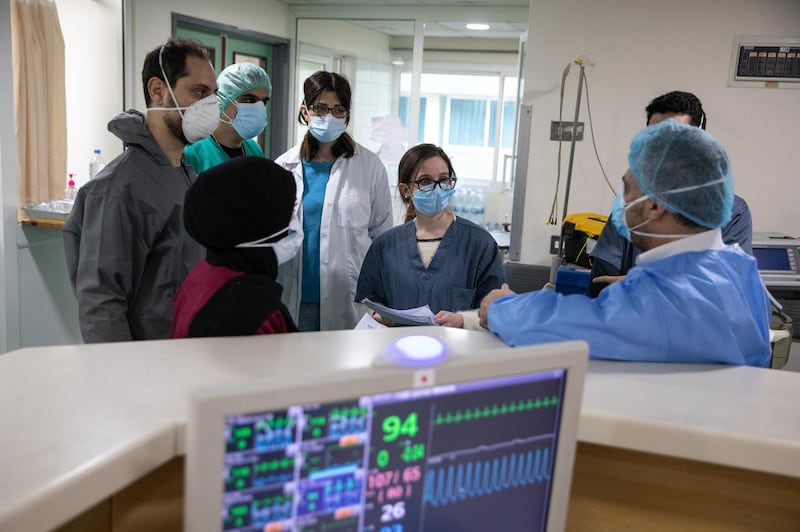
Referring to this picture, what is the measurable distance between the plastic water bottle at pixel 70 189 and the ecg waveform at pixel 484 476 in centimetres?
333

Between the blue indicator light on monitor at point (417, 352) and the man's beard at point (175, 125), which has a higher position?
the man's beard at point (175, 125)

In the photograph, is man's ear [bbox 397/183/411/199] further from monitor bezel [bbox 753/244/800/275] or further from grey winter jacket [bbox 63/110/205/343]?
monitor bezel [bbox 753/244/800/275]

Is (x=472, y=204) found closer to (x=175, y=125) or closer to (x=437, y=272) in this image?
(x=437, y=272)

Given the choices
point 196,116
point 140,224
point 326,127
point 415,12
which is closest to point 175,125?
point 196,116

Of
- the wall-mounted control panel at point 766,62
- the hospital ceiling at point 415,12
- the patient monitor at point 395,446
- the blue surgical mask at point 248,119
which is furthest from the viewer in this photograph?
the hospital ceiling at point 415,12

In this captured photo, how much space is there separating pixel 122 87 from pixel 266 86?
1901 mm

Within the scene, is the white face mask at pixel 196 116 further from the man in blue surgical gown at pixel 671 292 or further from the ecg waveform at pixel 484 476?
the ecg waveform at pixel 484 476

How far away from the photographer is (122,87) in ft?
13.0

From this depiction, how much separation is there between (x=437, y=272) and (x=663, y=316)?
96cm

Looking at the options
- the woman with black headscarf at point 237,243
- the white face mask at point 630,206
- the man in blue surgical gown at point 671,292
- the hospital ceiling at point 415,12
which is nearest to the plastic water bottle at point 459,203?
the hospital ceiling at point 415,12

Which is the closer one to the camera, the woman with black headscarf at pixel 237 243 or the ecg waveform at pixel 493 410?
the ecg waveform at pixel 493 410

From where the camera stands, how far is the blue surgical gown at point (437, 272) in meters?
2.00

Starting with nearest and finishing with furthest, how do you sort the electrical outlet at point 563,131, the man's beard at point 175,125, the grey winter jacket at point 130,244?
1. the grey winter jacket at point 130,244
2. the man's beard at point 175,125
3. the electrical outlet at point 563,131

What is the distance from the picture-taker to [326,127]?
2.46 m
